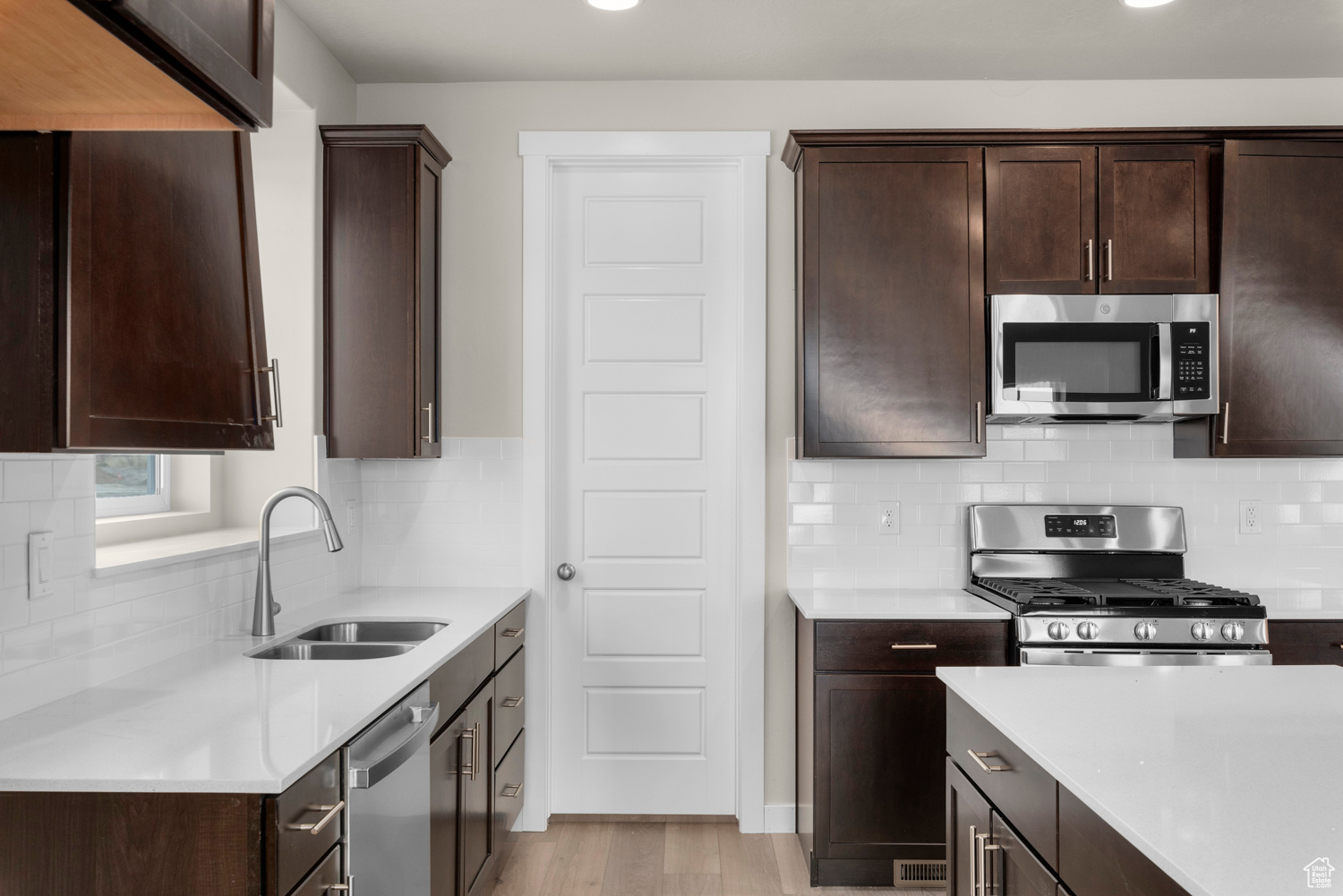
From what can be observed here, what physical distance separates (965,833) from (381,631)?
1.70 m

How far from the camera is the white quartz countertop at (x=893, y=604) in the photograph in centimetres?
274

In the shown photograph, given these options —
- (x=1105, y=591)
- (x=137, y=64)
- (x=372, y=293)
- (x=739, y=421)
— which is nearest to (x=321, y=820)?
(x=137, y=64)

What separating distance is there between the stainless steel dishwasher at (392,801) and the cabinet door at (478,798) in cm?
32

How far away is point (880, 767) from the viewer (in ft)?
9.05

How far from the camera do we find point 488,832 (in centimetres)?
258

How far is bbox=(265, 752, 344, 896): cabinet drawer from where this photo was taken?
1.31 meters

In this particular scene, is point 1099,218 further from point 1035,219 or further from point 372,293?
point 372,293

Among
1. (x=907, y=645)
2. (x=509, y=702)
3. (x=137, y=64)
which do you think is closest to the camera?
(x=137, y=64)

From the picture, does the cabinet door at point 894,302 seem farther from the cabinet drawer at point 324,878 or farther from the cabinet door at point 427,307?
the cabinet drawer at point 324,878

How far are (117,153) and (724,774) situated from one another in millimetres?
2750

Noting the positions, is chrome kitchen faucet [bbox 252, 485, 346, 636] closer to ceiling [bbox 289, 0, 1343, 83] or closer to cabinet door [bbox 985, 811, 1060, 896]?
ceiling [bbox 289, 0, 1343, 83]

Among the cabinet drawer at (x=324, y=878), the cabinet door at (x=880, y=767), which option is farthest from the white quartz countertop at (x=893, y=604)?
the cabinet drawer at (x=324, y=878)

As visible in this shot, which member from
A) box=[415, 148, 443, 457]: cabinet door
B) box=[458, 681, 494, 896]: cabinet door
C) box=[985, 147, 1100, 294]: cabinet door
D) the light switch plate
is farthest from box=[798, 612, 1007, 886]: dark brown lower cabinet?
the light switch plate

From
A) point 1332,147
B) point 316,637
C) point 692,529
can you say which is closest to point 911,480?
point 692,529
